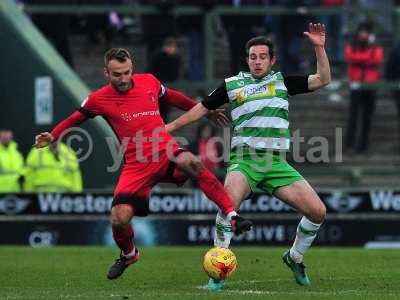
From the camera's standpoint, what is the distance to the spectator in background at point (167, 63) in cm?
1878

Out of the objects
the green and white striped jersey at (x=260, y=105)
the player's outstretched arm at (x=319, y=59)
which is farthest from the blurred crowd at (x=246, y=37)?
the player's outstretched arm at (x=319, y=59)

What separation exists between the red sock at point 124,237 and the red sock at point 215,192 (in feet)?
2.77

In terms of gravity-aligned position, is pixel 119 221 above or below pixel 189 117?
below

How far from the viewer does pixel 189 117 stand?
1086 centimetres

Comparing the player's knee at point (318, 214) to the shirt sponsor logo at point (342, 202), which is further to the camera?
the shirt sponsor logo at point (342, 202)

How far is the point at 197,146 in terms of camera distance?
60.7ft

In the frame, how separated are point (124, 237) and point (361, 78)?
31.7ft

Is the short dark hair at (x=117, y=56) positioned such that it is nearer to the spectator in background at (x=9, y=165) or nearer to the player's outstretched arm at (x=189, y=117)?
the player's outstretched arm at (x=189, y=117)

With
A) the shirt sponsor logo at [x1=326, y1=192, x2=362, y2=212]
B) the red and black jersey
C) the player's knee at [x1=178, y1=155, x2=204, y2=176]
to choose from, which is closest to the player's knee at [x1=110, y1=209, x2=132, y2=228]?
the red and black jersey

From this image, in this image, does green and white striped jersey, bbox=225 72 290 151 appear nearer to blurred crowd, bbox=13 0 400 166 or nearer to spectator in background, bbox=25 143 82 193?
spectator in background, bbox=25 143 82 193

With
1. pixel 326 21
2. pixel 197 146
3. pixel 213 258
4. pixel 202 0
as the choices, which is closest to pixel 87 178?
pixel 197 146

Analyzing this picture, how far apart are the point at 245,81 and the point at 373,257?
4249 millimetres

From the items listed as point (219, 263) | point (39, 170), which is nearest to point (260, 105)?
point (219, 263)

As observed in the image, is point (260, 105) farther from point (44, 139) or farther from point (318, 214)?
point (44, 139)
